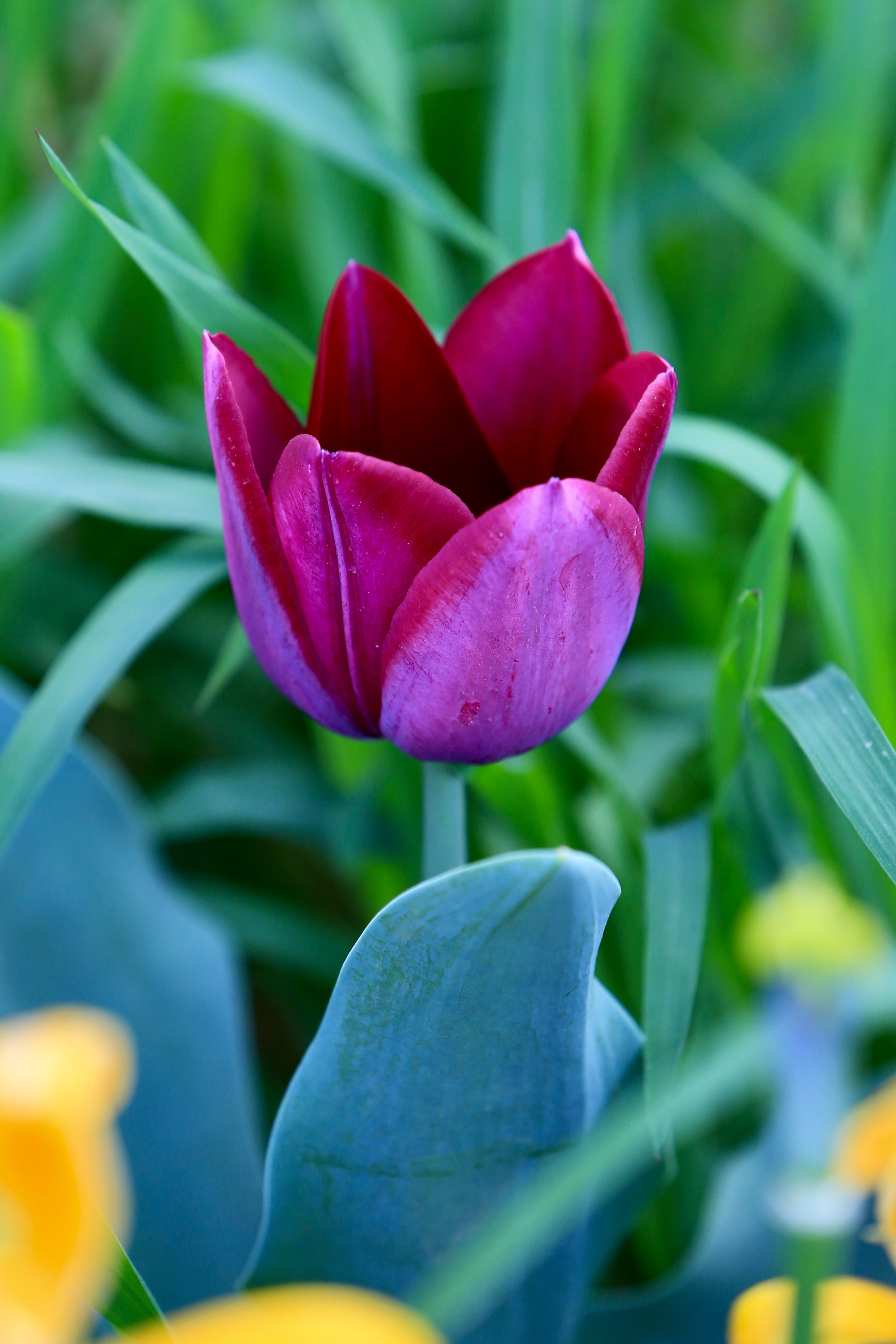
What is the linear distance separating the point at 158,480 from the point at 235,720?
0.85 feet

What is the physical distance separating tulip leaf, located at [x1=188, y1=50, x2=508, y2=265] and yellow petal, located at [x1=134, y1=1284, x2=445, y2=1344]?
1.28 ft

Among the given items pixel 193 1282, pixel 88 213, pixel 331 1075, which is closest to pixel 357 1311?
pixel 331 1075

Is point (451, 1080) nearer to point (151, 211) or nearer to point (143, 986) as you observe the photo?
point (143, 986)

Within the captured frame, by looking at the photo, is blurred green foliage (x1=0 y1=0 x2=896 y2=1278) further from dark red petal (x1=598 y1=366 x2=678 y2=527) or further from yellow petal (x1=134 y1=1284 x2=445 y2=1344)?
yellow petal (x1=134 y1=1284 x2=445 y2=1344)

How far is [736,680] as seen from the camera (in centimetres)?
37

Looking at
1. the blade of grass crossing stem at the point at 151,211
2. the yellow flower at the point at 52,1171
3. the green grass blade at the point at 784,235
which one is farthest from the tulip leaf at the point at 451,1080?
the green grass blade at the point at 784,235

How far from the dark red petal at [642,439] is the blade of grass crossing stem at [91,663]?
17 centimetres

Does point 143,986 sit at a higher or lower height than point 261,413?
lower

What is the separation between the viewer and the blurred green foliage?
0.47m

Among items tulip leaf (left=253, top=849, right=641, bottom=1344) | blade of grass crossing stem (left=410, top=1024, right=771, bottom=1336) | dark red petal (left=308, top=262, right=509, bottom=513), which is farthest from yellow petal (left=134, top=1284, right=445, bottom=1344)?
dark red petal (left=308, top=262, right=509, bottom=513)

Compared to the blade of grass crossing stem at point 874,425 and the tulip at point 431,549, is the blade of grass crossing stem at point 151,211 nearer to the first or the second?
the tulip at point 431,549

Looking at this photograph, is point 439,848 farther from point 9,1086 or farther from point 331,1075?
point 9,1086

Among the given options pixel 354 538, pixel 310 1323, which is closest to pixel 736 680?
pixel 354 538

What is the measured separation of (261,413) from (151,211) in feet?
0.38
